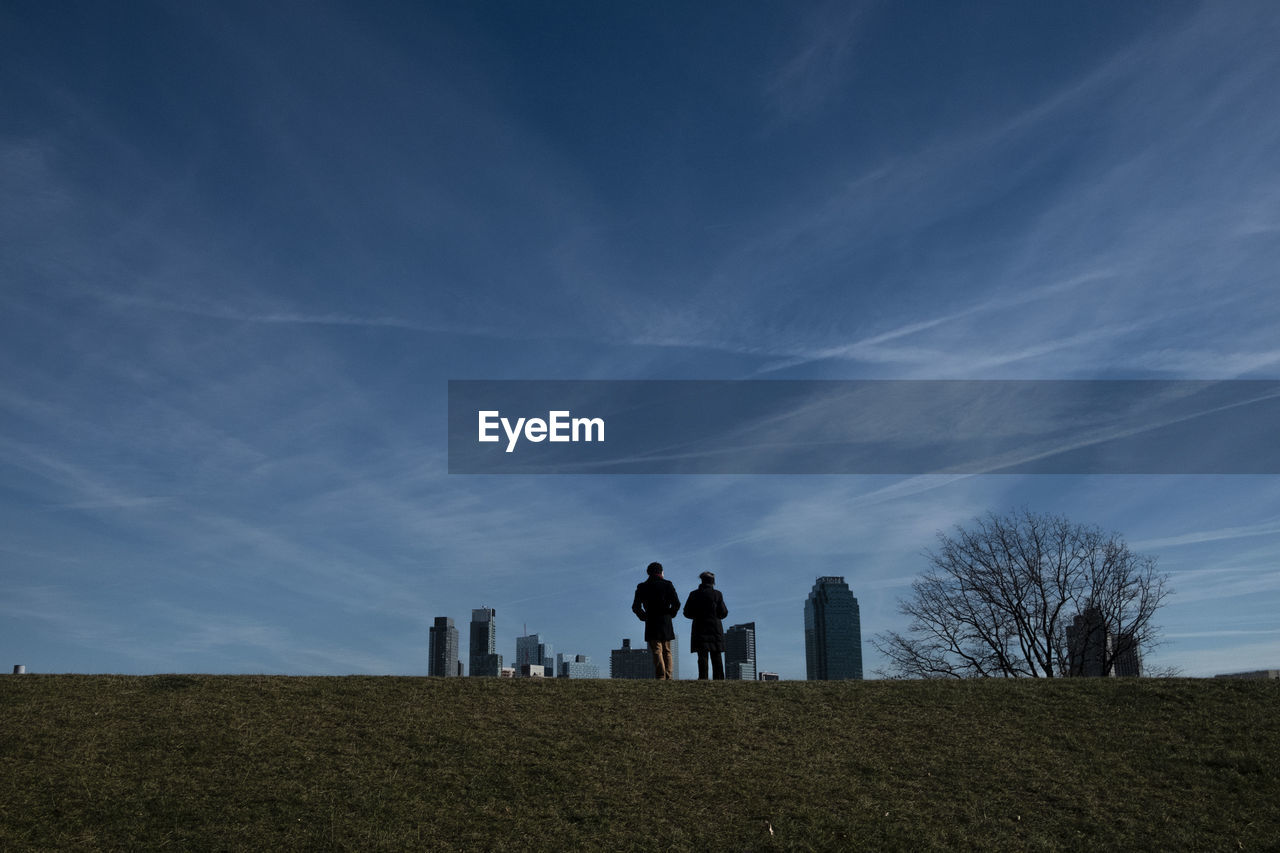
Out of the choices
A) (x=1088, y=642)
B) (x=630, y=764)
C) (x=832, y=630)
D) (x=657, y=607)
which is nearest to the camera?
(x=630, y=764)

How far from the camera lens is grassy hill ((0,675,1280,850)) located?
1069 centimetres

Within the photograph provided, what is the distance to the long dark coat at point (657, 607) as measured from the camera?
17.6 meters

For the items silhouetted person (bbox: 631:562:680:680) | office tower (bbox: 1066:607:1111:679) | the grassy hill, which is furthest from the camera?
office tower (bbox: 1066:607:1111:679)

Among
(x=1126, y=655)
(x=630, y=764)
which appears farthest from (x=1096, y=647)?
(x=630, y=764)

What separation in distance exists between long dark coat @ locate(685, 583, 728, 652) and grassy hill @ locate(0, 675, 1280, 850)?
69.4 inches

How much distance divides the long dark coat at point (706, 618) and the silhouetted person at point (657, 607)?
332mm

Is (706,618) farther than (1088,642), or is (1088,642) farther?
(1088,642)

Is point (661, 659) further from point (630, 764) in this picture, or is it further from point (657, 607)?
point (630, 764)

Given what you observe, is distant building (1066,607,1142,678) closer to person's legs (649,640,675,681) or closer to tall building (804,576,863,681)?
person's legs (649,640,675,681)

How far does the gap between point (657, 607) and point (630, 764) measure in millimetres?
5387

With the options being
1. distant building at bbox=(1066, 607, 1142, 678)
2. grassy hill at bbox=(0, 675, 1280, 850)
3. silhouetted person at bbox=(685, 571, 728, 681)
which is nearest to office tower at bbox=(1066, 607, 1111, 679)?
distant building at bbox=(1066, 607, 1142, 678)

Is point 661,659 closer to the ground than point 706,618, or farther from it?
closer to the ground

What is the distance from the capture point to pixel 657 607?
17625 millimetres

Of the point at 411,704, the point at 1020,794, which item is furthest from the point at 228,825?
the point at 1020,794
